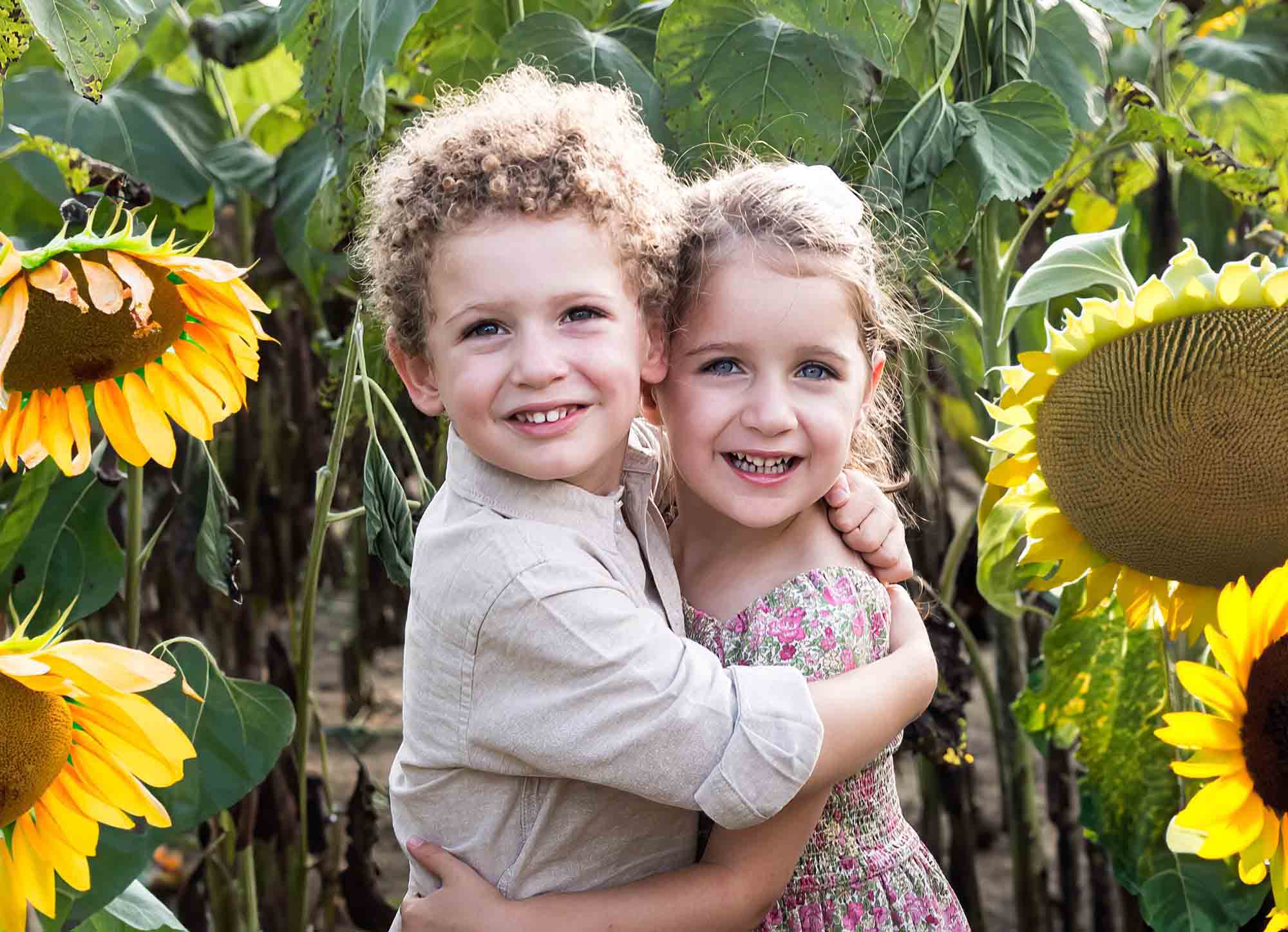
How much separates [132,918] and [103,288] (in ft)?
1.81

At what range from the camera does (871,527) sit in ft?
3.22

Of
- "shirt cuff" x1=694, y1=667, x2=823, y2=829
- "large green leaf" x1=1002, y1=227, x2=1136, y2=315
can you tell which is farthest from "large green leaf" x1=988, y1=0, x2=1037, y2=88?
"shirt cuff" x1=694, y1=667, x2=823, y2=829

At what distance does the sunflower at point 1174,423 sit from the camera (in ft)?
2.98

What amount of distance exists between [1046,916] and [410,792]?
97 centimetres

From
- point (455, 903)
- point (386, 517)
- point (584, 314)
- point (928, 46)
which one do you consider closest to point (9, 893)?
point (455, 903)

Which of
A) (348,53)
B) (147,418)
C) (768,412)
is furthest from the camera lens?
(348,53)

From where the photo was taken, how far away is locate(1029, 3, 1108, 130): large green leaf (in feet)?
4.37

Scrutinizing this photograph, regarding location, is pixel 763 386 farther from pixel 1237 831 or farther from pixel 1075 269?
pixel 1237 831

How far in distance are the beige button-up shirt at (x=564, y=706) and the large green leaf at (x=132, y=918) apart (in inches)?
14.3

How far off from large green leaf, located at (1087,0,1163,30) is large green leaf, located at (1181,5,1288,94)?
1.80 feet

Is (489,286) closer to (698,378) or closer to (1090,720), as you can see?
(698,378)

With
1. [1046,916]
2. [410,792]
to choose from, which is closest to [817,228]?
[410,792]

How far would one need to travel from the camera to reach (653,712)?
78 centimetres

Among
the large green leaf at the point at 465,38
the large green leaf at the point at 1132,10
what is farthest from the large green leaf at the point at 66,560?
the large green leaf at the point at 1132,10
